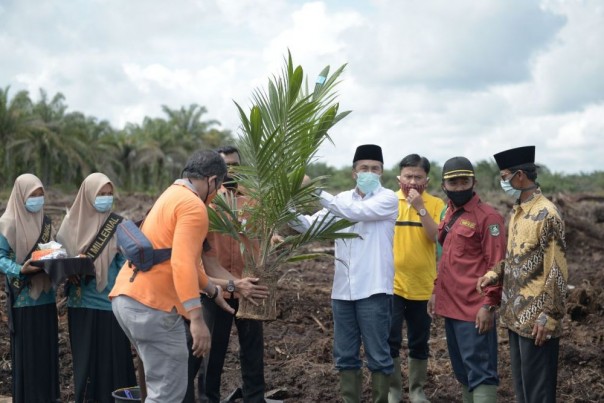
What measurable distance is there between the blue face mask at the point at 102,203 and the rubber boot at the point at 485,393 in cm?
321

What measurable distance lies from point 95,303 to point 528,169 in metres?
3.53

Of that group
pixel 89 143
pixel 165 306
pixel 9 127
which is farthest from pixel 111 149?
pixel 165 306

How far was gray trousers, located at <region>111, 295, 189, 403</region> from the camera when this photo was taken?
4.16m

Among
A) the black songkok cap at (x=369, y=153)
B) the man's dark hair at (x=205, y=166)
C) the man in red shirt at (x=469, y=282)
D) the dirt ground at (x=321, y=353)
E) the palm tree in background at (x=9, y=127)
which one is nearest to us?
the man's dark hair at (x=205, y=166)

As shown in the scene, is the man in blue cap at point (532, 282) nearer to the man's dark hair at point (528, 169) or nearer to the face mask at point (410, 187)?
the man's dark hair at point (528, 169)

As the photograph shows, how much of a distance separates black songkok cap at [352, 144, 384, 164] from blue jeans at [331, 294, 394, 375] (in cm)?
105

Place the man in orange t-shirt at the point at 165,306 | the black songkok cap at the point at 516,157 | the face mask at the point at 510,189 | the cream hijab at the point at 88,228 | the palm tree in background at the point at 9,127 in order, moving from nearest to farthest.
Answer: the man in orange t-shirt at the point at 165,306, the black songkok cap at the point at 516,157, the face mask at the point at 510,189, the cream hijab at the point at 88,228, the palm tree in background at the point at 9,127

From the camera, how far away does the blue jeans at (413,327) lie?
19.7 ft

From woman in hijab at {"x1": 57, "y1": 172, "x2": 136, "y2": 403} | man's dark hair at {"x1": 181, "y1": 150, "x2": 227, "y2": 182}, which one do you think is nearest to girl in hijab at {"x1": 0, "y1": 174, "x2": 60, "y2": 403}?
woman in hijab at {"x1": 57, "y1": 172, "x2": 136, "y2": 403}

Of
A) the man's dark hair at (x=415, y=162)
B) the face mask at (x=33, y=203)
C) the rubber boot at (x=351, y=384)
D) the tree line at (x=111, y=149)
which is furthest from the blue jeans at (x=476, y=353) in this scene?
the tree line at (x=111, y=149)

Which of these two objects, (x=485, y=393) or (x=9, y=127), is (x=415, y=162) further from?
(x=9, y=127)

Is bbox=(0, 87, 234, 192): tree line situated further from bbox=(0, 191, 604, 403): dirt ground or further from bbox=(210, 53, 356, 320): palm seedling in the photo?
bbox=(210, 53, 356, 320): palm seedling

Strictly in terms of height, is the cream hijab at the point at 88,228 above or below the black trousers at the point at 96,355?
above

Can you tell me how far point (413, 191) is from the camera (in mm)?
5844
